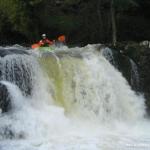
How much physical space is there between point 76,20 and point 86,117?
23.8 ft

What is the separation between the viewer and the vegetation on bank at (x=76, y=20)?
67.1ft

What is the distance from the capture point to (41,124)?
1355 cm

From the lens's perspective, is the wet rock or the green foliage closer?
the wet rock

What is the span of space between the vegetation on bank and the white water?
4016 mm

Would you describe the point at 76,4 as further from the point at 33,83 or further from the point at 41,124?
the point at 41,124

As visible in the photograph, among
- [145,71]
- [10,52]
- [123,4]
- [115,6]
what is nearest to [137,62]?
[145,71]

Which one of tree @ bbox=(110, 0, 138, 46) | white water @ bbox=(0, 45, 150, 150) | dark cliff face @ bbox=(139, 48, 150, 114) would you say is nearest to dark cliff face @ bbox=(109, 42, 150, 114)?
dark cliff face @ bbox=(139, 48, 150, 114)

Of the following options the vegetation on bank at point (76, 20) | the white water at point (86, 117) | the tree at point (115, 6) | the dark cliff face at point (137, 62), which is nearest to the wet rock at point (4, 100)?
the white water at point (86, 117)

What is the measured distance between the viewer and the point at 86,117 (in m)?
14.9

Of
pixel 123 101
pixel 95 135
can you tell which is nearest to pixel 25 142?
pixel 95 135

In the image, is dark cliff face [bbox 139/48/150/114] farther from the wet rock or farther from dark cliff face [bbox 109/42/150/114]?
the wet rock

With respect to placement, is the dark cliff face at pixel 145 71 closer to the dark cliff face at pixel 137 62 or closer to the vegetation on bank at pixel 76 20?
the dark cliff face at pixel 137 62

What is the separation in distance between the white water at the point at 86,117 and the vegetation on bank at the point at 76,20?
4.02m

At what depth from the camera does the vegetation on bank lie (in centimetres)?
2045
